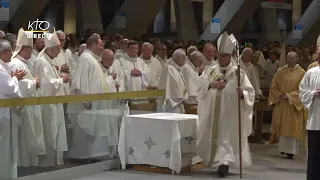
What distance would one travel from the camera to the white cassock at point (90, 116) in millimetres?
9953

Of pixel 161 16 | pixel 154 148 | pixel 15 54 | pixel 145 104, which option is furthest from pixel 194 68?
pixel 161 16

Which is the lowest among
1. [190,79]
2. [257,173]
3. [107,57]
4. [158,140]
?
[257,173]

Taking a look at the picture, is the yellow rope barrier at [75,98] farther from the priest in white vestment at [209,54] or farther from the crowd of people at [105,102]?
the priest in white vestment at [209,54]

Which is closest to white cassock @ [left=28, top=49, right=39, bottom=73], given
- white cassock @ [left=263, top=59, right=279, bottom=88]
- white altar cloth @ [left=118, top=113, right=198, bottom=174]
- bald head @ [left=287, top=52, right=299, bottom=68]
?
white altar cloth @ [left=118, top=113, right=198, bottom=174]

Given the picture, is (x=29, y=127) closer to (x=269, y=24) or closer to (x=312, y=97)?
(x=312, y=97)

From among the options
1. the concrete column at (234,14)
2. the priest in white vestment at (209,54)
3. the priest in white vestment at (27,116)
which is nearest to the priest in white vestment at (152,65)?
the priest in white vestment at (209,54)

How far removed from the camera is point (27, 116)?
29.9 ft

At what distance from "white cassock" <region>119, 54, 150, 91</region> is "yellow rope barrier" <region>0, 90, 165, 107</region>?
157 centimetres

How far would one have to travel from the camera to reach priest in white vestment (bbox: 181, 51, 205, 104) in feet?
41.9

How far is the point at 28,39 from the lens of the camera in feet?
32.6

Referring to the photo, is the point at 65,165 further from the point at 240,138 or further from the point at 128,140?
the point at 240,138

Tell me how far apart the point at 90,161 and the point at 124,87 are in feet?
8.22

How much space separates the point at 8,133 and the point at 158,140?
7.70 ft

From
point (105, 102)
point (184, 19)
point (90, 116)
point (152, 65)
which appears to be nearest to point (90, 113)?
point (90, 116)
